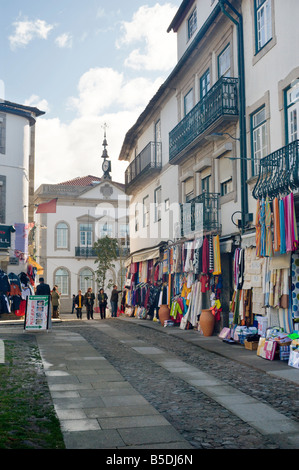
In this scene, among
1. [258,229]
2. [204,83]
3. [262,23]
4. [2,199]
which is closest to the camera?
[258,229]

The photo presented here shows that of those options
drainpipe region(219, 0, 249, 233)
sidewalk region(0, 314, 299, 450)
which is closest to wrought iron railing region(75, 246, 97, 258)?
drainpipe region(219, 0, 249, 233)

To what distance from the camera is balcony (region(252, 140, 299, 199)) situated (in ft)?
34.7

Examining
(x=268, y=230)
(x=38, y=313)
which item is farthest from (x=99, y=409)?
(x=38, y=313)

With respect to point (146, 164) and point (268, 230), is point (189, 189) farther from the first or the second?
point (268, 230)

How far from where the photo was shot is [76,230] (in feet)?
148

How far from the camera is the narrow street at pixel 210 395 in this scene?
5449 millimetres

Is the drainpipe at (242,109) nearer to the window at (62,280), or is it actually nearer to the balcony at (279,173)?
the balcony at (279,173)

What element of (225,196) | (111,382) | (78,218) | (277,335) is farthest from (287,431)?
(78,218)

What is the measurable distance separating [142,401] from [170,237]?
14.6 m

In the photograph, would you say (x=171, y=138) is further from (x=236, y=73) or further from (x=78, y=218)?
(x=78, y=218)

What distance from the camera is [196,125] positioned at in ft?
56.1

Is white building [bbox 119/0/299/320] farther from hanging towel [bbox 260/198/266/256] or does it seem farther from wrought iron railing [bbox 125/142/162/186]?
hanging towel [bbox 260/198/266/256]

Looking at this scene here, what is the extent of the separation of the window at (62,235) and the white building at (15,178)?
16.0 meters

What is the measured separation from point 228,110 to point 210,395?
30.3ft
